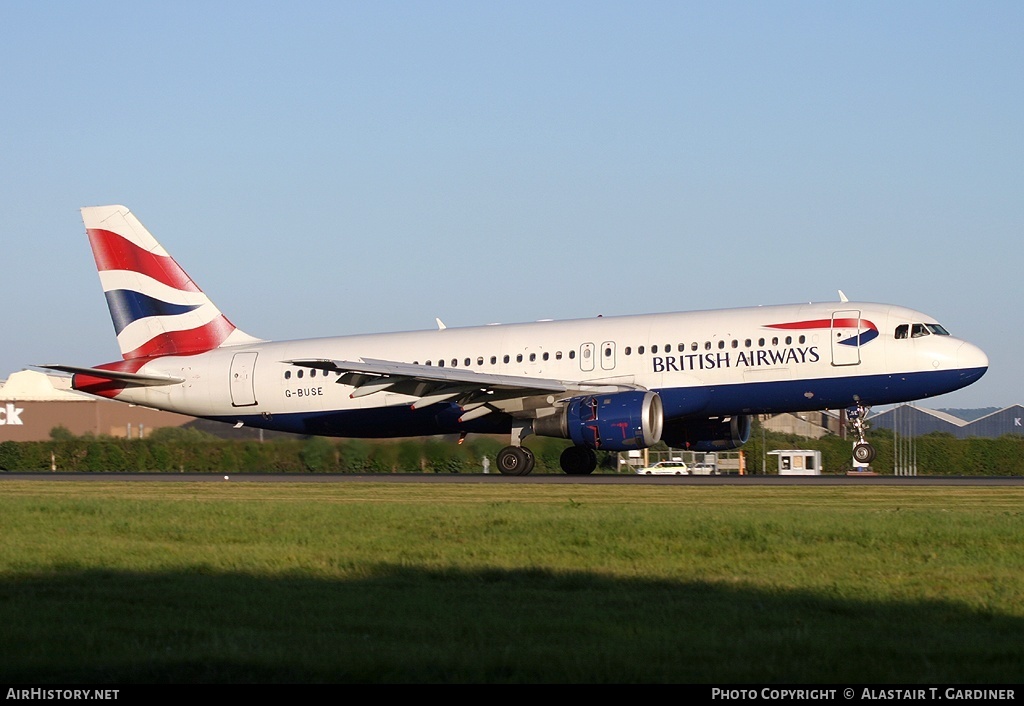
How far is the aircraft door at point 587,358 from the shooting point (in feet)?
110

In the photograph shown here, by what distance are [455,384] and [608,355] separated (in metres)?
3.99

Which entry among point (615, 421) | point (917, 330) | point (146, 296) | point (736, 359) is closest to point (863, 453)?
point (917, 330)

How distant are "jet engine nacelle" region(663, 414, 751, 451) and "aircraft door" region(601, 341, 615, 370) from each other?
2625 mm

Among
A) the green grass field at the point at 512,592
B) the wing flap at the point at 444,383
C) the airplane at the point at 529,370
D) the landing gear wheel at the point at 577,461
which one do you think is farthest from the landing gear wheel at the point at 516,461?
the green grass field at the point at 512,592

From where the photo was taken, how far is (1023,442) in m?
44.8

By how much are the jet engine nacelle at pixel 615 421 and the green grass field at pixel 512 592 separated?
8.21 meters

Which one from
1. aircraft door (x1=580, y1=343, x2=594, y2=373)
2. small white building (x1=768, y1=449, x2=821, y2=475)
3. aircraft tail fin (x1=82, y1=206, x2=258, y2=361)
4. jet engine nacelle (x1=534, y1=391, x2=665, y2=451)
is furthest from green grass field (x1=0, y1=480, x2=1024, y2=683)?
small white building (x1=768, y1=449, x2=821, y2=475)

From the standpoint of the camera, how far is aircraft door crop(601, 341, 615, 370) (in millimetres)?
33166

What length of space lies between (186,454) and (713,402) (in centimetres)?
1687

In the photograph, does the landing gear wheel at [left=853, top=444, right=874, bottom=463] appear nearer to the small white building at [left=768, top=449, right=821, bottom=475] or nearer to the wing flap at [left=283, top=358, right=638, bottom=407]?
the wing flap at [left=283, top=358, right=638, bottom=407]

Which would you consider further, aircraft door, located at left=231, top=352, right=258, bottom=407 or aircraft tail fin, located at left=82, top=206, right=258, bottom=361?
aircraft tail fin, located at left=82, top=206, right=258, bottom=361

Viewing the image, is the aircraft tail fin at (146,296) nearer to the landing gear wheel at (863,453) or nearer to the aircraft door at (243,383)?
the aircraft door at (243,383)

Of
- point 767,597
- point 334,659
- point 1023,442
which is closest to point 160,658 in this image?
point 334,659

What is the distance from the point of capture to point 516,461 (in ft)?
109
